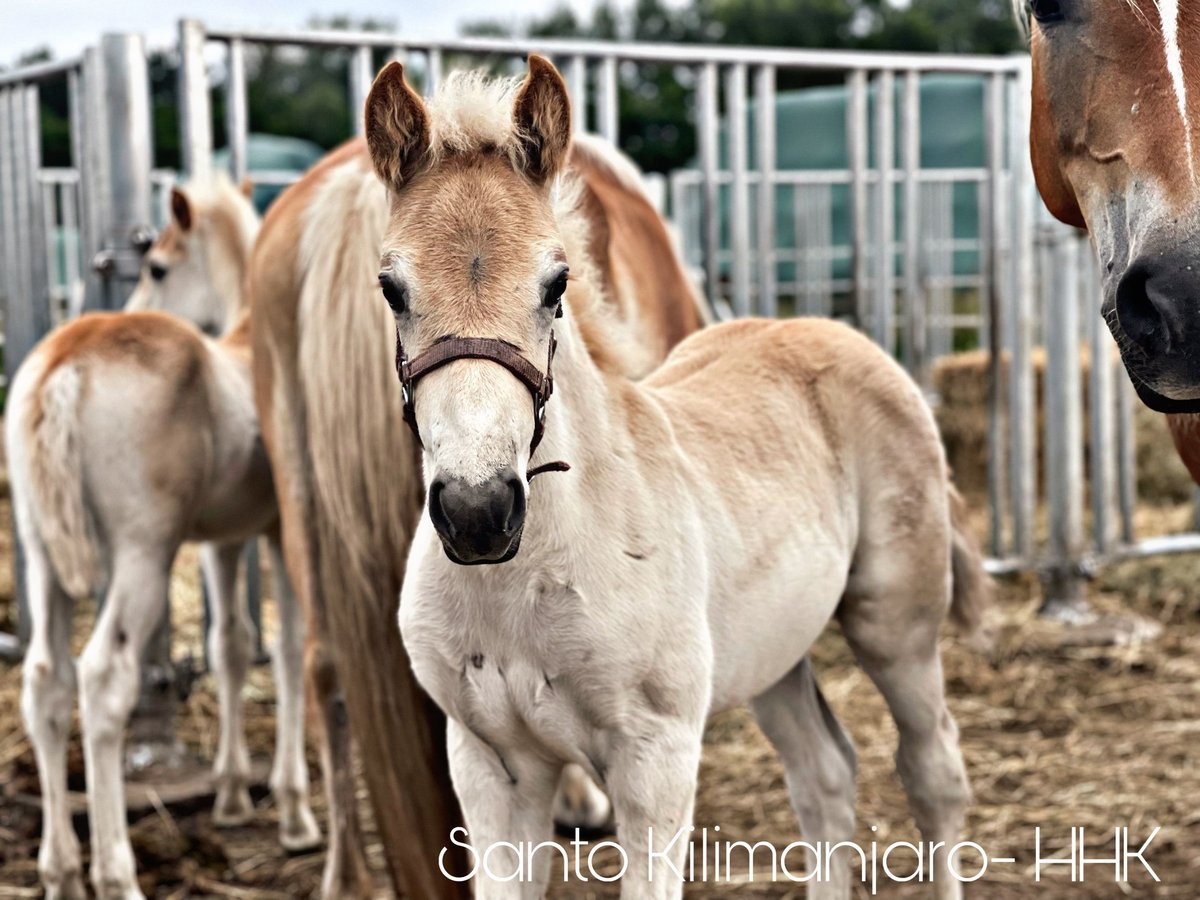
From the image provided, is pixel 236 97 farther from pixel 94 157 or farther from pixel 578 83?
pixel 578 83

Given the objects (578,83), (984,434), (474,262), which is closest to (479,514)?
(474,262)

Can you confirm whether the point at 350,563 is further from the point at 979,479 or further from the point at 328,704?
the point at 979,479

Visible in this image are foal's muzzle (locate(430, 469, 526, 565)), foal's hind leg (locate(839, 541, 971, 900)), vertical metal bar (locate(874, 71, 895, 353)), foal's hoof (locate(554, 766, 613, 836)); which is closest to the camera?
foal's muzzle (locate(430, 469, 526, 565))

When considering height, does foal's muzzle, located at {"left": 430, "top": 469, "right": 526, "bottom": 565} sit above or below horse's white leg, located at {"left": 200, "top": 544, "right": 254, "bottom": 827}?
above

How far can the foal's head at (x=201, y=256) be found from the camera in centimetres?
425

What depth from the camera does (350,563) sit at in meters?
2.87

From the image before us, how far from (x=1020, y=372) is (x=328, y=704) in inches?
136

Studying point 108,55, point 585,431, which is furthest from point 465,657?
point 108,55

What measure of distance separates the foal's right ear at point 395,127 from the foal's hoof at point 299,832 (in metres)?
2.23

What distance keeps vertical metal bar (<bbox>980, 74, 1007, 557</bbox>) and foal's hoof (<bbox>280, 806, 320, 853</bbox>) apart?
10.3 ft

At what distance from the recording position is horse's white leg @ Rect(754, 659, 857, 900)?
8.84ft

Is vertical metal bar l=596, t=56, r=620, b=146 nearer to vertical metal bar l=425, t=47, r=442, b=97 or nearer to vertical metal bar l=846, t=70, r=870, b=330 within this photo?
vertical metal bar l=425, t=47, r=442, b=97

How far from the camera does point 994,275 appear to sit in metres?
5.59

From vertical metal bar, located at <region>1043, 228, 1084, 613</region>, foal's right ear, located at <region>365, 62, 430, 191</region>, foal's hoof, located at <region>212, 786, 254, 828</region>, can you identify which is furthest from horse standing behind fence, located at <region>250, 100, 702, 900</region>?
vertical metal bar, located at <region>1043, 228, 1084, 613</region>
